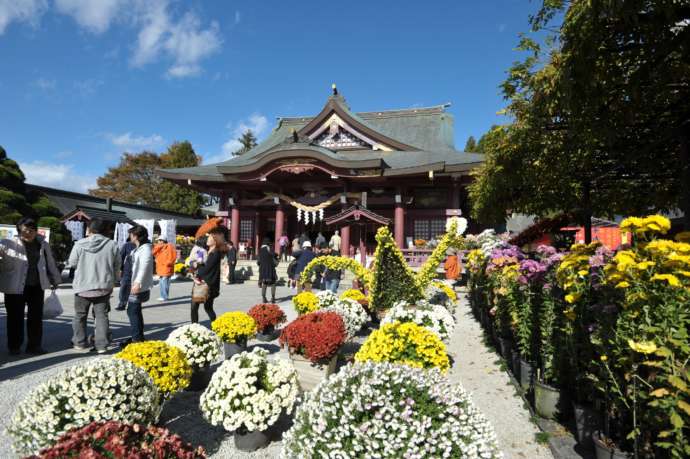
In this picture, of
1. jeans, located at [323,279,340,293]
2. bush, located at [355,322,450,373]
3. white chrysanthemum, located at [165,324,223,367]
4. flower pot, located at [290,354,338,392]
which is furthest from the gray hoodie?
jeans, located at [323,279,340,293]

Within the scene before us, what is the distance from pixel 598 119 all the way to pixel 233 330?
17.2ft

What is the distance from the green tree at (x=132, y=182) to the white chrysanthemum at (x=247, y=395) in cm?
3623

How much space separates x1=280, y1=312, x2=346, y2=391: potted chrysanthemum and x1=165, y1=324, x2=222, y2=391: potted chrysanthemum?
0.83 m

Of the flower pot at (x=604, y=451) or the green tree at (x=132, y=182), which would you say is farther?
the green tree at (x=132, y=182)

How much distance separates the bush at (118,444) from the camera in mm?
1752

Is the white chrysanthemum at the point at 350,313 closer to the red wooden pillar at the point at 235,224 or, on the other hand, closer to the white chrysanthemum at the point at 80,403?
the white chrysanthemum at the point at 80,403

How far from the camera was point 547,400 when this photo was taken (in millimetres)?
3604

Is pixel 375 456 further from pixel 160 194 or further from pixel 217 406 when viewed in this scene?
pixel 160 194

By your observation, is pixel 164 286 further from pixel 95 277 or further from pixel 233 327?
pixel 233 327

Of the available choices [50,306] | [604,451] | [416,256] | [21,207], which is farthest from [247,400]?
[21,207]

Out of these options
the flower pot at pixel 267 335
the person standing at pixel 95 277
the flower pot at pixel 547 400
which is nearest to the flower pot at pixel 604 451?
the flower pot at pixel 547 400

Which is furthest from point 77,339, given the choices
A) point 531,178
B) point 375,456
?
point 531,178

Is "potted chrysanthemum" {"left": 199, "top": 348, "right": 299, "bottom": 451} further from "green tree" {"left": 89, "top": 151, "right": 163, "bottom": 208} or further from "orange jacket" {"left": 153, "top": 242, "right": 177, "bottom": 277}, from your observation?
"green tree" {"left": 89, "top": 151, "right": 163, "bottom": 208}

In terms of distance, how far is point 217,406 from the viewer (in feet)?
10.1
